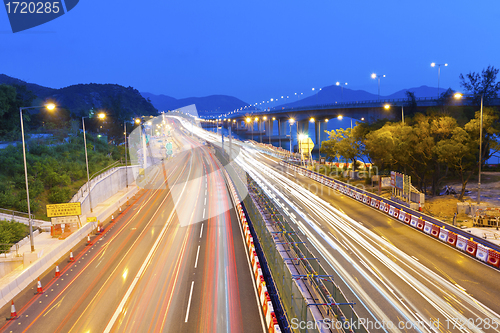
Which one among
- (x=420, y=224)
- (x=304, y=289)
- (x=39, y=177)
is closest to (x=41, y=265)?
(x=304, y=289)

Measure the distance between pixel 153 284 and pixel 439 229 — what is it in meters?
19.1

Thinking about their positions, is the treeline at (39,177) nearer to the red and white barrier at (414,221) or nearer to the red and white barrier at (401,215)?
the red and white barrier at (401,215)

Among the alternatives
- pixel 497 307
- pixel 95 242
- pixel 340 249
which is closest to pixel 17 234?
pixel 95 242

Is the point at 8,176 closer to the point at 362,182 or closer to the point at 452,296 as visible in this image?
the point at 452,296

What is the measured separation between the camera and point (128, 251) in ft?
72.8

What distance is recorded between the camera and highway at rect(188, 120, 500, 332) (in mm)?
13062

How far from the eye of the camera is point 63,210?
85.1ft

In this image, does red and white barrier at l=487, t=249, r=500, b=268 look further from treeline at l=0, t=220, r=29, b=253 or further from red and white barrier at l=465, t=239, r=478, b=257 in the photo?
treeline at l=0, t=220, r=29, b=253

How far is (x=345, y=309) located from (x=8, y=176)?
37.5 m

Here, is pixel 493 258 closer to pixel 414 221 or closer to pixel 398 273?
pixel 398 273

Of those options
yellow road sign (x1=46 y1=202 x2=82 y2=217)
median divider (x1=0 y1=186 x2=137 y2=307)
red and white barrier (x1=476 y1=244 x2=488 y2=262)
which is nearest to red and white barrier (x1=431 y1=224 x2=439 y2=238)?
red and white barrier (x1=476 y1=244 x2=488 y2=262)

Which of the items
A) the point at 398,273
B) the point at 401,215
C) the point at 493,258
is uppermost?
the point at 401,215

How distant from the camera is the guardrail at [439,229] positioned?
18766 mm

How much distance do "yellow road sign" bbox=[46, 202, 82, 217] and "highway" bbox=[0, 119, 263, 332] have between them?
2.93m
